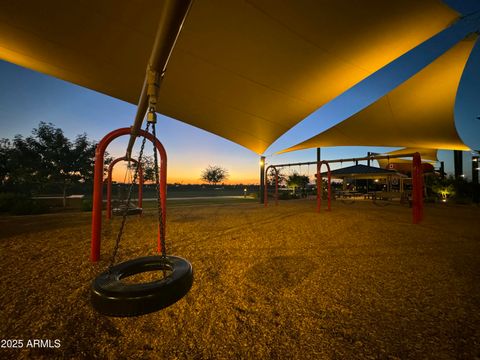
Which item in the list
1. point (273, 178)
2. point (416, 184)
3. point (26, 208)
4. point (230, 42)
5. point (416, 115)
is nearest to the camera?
point (230, 42)

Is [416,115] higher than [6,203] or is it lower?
higher

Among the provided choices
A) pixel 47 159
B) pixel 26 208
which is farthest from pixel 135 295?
pixel 47 159

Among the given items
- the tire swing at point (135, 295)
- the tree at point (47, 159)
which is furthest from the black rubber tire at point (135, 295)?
the tree at point (47, 159)

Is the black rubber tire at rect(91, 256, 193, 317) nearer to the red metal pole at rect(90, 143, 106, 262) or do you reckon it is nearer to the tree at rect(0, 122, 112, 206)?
the red metal pole at rect(90, 143, 106, 262)

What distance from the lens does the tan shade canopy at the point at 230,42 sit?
2.92 m

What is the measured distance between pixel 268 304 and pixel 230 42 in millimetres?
3917

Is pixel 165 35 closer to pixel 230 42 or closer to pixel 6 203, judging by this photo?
pixel 230 42

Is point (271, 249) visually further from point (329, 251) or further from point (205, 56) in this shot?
point (205, 56)

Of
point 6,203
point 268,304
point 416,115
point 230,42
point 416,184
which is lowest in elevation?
point 268,304

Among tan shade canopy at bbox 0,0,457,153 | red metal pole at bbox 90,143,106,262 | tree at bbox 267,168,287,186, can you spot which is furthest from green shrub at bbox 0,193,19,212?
tree at bbox 267,168,287,186

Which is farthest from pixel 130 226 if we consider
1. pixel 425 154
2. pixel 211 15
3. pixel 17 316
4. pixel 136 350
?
pixel 425 154

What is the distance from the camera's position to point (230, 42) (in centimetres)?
350

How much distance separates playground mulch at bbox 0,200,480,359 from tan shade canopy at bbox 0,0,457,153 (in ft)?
11.5

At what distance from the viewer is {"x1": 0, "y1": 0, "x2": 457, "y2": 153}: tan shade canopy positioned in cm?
292
